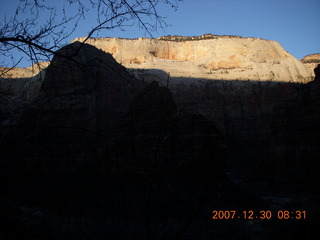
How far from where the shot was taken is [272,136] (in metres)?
14.5

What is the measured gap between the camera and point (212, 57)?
58.7 metres

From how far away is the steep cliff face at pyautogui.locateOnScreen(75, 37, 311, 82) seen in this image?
50.8m

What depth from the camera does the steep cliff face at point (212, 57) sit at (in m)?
50.8

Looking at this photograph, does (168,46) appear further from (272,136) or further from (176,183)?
(176,183)
